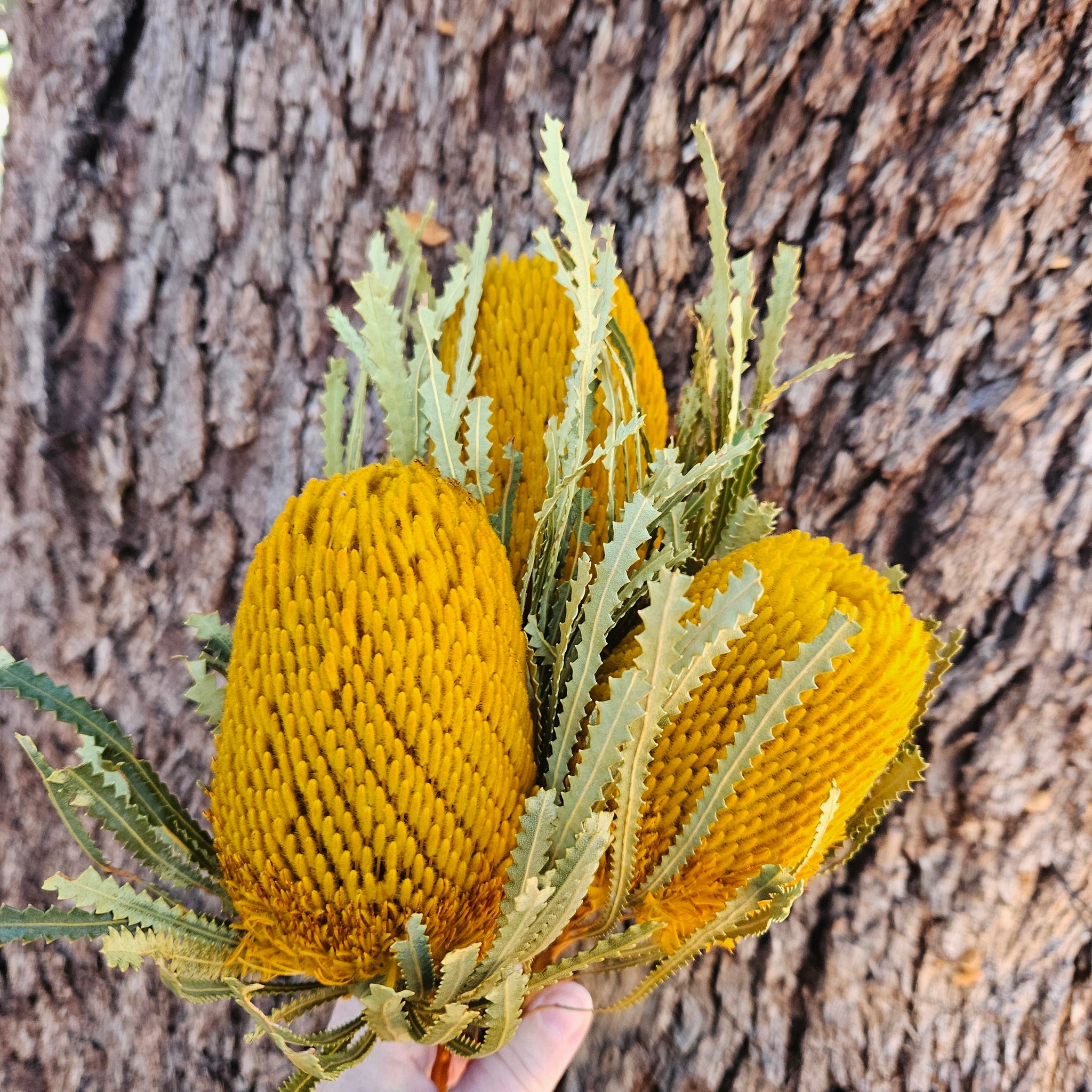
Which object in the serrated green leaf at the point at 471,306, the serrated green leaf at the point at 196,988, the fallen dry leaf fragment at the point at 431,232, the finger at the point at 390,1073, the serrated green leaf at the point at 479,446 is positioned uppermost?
the fallen dry leaf fragment at the point at 431,232

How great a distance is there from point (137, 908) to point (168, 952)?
3 centimetres

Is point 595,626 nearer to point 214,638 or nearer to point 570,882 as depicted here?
point 570,882

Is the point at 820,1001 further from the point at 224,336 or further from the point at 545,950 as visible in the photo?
the point at 224,336

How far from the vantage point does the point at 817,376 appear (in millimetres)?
627

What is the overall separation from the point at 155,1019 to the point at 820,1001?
0.59m

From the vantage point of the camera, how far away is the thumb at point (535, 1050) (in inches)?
18.5

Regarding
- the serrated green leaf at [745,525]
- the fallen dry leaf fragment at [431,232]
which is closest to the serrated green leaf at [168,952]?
the serrated green leaf at [745,525]

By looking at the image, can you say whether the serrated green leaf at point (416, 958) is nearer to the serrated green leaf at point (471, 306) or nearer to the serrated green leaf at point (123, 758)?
the serrated green leaf at point (123, 758)

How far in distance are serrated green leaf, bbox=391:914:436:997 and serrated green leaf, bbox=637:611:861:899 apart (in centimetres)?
11

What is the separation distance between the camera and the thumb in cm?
47

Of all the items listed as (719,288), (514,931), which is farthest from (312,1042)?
(719,288)

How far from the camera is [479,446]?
39 cm

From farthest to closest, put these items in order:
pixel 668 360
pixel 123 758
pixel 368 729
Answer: pixel 668 360 < pixel 123 758 < pixel 368 729

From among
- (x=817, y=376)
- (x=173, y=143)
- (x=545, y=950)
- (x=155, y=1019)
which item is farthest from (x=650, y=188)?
(x=155, y=1019)
